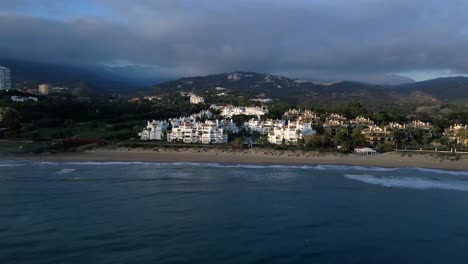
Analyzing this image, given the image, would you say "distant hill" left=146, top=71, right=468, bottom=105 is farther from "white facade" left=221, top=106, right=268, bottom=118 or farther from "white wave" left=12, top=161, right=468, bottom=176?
"white wave" left=12, top=161, right=468, bottom=176

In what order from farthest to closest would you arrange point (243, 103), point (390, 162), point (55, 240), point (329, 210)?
1. point (243, 103)
2. point (390, 162)
3. point (329, 210)
4. point (55, 240)

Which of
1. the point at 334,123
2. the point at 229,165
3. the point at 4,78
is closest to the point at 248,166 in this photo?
the point at 229,165

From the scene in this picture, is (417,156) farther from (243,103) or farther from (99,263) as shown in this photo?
(243,103)

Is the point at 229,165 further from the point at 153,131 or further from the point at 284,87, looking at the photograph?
the point at 284,87

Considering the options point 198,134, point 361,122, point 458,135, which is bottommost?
point 198,134

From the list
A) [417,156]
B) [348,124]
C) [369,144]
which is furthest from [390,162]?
[348,124]
